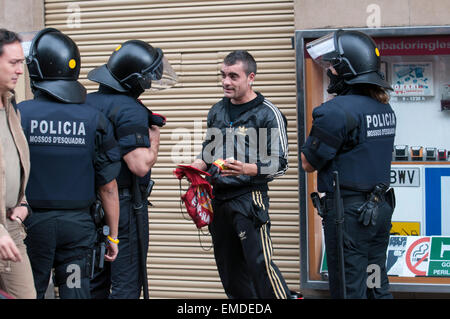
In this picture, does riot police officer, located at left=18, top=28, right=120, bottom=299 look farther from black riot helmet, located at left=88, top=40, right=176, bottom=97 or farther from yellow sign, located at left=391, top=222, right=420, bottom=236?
yellow sign, located at left=391, top=222, right=420, bottom=236

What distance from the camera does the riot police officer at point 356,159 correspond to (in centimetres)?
425

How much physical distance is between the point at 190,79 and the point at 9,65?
10.3ft

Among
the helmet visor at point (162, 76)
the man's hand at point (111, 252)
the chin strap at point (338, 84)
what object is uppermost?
the helmet visor at point (162, 76)

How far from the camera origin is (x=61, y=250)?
3.82 m

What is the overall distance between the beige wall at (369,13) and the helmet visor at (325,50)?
960 mm

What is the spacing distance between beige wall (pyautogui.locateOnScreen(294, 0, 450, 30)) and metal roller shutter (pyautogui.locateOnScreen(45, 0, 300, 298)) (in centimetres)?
48

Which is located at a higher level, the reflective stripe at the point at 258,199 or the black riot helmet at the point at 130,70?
the black riot helmet at the point at 130,70

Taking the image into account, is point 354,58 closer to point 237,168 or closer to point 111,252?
point 237,168

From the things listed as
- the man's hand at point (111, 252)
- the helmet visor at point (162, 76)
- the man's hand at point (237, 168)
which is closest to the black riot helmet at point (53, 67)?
the helmet visor at point (162, 76)

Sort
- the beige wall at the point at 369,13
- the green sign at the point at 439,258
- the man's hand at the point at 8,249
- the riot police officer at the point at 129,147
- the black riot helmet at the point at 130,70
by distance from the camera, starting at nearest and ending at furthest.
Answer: the man's hand at the point at 8,249 → the riot police officer at the point at 129,147 → the black riot helmet at the point at 130,70 → the beige wall at the point at 369,13 → the green sign at the point at 439,258

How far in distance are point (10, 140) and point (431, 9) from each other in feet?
12.6

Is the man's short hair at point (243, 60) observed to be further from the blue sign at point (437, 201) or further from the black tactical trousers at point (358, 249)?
the blue sign at point (437, 201)

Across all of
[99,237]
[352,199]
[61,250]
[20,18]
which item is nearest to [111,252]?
[99,237]

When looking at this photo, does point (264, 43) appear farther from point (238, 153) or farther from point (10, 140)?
point (10, 140)
